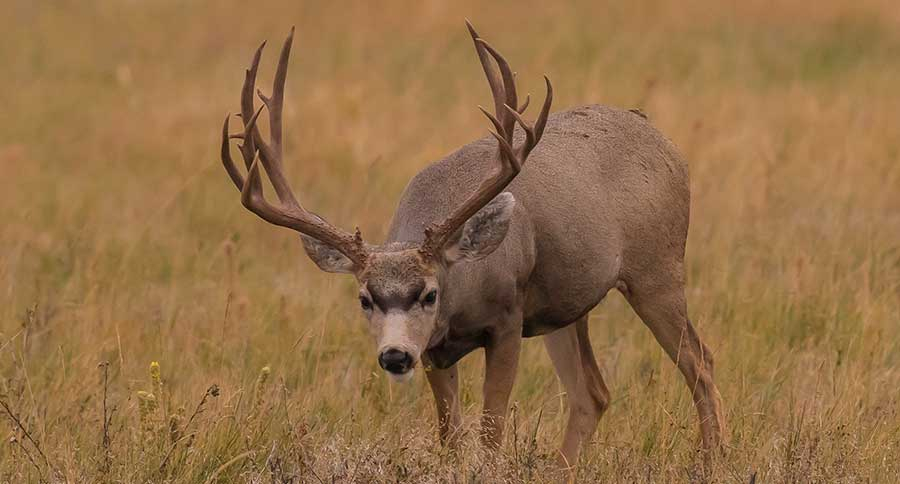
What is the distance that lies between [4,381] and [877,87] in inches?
376

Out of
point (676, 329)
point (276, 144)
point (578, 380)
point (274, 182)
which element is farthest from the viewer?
point (578, 380)

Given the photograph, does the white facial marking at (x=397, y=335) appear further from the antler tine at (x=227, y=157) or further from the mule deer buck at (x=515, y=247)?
the antler tine at (x=227, y=157)

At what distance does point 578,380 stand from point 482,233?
4.62 ft

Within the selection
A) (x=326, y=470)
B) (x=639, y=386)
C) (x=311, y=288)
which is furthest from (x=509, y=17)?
(x=326, y=470)

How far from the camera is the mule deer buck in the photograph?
20.2 feet

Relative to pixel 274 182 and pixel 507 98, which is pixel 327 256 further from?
pixel 507 98

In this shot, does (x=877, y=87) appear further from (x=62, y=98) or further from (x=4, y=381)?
(x=4, y=381)

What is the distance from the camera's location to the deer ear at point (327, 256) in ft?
20.7

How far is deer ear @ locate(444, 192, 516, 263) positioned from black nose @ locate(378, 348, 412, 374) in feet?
1.88

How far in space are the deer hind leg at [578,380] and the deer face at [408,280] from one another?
3.51 ft

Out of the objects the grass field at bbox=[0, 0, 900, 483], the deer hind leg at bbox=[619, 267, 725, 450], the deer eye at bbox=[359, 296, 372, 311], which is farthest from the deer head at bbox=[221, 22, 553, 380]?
the deer hind leg at bbox=[619, 267, 725, 450]

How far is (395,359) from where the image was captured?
19.0ft

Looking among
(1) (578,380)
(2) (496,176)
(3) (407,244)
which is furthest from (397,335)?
(1) (578,380)

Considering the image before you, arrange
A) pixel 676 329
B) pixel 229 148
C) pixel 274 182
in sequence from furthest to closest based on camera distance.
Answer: pixel 676 329
pixel 274 182
pixel 229 148
